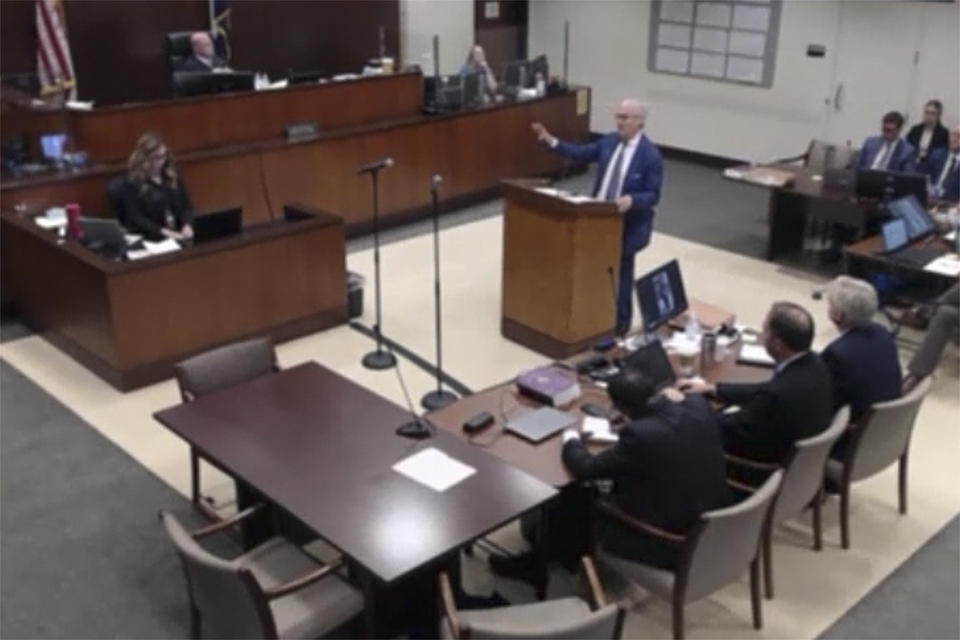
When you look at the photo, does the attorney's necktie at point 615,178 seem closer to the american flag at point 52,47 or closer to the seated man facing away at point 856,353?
the seated man facing away at point 856,353

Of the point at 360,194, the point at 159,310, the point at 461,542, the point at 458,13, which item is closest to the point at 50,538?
the point at 159,310

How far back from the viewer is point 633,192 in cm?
625

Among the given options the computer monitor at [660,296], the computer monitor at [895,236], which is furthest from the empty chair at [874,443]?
the computer monitor at [895,236]

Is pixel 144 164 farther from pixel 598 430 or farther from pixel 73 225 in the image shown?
pixel 598 430

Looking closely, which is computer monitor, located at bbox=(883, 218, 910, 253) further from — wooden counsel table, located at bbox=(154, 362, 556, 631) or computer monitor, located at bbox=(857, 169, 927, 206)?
wooden counsel table, located at bbox=(154, 362, 556, 631)

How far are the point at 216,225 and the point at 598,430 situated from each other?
3.17 meters

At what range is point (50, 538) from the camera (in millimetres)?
4633

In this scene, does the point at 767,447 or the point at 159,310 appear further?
the point at 159,310

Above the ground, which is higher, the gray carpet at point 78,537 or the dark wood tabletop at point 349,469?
the dark wood tabletop at point 349,469

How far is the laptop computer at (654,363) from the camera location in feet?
14.2

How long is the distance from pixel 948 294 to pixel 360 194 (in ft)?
15.4

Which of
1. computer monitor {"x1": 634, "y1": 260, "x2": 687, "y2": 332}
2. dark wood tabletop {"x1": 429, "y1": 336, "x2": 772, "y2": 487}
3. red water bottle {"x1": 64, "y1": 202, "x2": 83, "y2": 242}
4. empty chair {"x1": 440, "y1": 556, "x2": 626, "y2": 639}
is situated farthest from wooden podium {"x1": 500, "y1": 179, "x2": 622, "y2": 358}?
empty chair {"x1": 440, "y1": 556, "x2": 626, "y2": 639}

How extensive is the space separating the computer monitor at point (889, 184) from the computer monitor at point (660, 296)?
9.84 feet

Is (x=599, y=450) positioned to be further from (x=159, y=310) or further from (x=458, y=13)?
(x=458, y=13)
